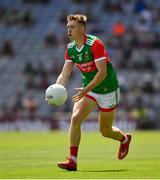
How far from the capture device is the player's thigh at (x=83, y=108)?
1379 centimetres

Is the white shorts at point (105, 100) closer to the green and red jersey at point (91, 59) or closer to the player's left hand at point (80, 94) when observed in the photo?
the green and red jersey at point (91, 59)

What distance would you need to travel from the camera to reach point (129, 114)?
40375mm

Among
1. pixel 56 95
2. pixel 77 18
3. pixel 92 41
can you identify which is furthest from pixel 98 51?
pixel 56 95

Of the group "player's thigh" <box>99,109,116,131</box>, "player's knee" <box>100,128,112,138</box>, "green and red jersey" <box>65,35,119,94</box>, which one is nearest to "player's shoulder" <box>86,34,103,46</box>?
"green and red jersey" <box>65,35,119,94</box>

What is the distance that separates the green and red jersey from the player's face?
162 millimetres

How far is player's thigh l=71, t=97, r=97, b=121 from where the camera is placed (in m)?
13.8

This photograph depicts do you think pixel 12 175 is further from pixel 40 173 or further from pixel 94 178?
pixel 94 178

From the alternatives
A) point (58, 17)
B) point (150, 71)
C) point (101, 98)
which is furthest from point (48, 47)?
point (101, 98)

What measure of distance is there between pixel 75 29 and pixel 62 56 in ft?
100

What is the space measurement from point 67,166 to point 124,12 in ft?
111

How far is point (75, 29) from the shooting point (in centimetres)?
1372

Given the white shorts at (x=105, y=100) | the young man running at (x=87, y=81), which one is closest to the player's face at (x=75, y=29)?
the young man running at (x=87, y=81)

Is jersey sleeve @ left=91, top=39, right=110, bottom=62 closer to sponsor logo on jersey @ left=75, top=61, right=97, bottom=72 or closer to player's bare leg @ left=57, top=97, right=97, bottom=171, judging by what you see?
sponsor logo on jersey @ left=75, top=61, right=97, bottom=72

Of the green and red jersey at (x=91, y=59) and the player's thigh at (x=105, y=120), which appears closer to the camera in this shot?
the green and red jersey at (x=91, y=59)
